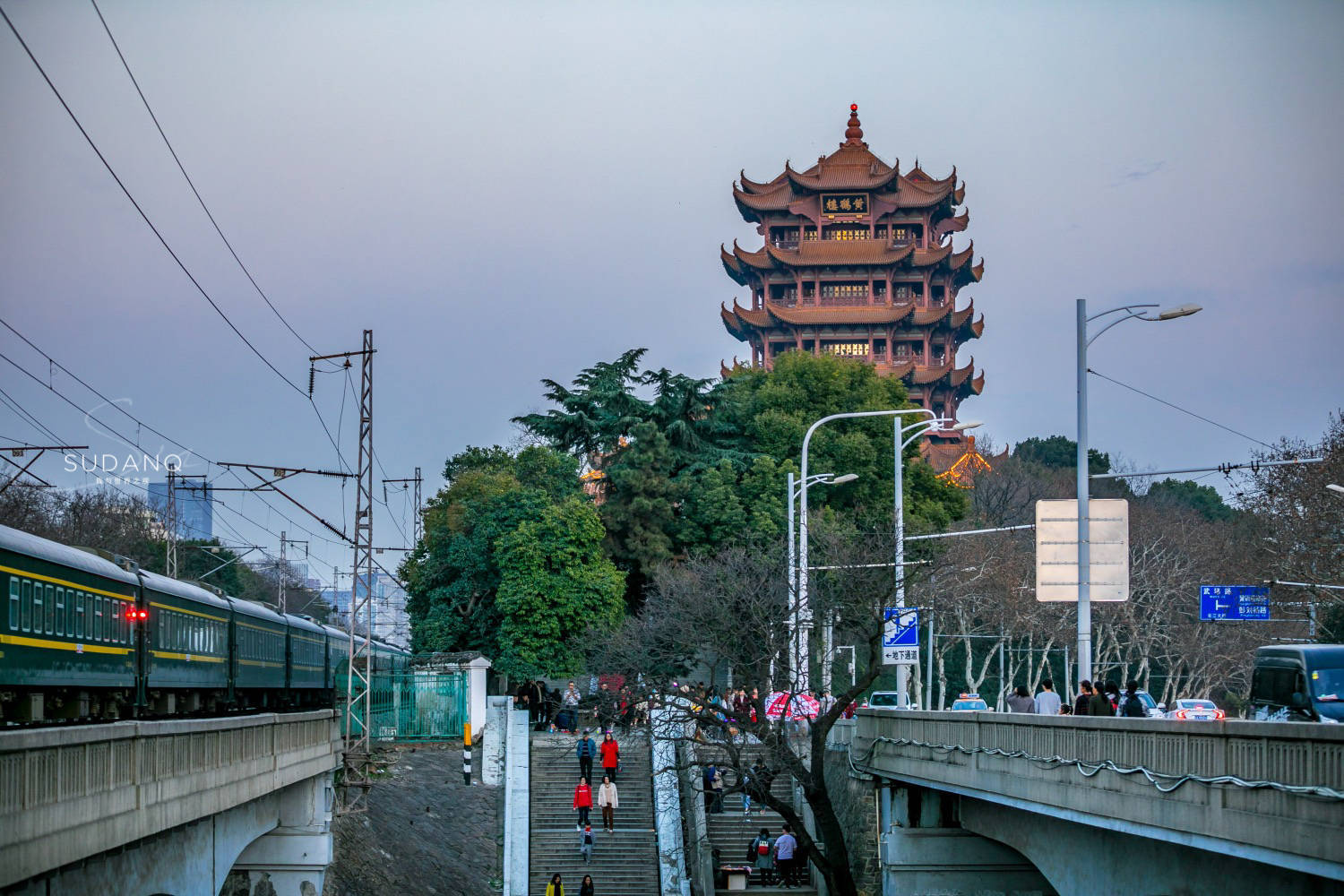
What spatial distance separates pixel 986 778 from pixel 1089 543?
4334 millimetres

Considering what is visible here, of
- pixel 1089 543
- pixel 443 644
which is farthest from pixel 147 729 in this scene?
pixel 443 644

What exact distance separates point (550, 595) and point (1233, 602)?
70.1 feet

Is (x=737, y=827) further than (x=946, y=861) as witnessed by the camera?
Yes

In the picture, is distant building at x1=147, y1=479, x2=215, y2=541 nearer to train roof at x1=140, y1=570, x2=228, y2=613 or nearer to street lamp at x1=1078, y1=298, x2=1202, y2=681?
train roof at x1=140, y1=570, x2=228, y2=613

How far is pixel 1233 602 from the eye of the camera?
3919 cm

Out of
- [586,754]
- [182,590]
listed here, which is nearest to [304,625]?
[586,754]

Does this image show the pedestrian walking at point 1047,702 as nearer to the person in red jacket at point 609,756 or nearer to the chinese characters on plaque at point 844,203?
the person in red jacket at point 609,756

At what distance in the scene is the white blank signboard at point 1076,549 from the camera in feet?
79.3

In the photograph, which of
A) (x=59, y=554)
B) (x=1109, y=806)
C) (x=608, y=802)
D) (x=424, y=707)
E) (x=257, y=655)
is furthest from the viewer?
(x=424, y=707)

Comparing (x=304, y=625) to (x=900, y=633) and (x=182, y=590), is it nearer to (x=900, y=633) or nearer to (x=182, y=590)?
(x=182, y=590)

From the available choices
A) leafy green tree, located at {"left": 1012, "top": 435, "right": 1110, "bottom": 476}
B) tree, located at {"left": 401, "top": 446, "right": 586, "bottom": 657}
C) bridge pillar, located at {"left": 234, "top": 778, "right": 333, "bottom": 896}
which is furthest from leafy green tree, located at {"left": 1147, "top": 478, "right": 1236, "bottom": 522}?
bridge pillar, located at {"left": 234, "top": 778, "right": 333, "bottom": 896}

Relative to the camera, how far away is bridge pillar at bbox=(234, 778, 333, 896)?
27.4 meters

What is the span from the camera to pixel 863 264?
101 meters

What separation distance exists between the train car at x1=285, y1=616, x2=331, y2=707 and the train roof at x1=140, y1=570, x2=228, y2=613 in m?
7.63
